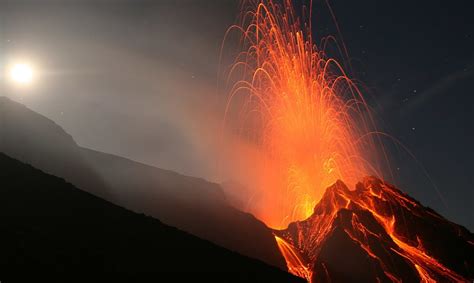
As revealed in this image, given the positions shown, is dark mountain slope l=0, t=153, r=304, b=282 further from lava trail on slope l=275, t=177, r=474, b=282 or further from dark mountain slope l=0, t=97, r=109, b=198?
lava trail on slope l=275, t=177, r=474, b=282

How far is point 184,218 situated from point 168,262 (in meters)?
33.2

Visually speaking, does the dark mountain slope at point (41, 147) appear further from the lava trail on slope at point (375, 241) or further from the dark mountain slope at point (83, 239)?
the lava trail on slope at point (375, 241)

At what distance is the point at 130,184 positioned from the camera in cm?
5469

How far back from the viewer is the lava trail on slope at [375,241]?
2276 inches

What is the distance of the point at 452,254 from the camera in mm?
67188

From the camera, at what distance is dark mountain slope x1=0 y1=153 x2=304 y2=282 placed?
15.1m

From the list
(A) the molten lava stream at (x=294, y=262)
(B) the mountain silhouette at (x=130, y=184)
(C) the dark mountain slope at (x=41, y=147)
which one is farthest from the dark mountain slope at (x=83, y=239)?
(A) the molten lava stream at (x=294, y=262)

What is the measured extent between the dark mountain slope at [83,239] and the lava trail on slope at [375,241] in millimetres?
34459

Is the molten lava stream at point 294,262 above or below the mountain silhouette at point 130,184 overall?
below

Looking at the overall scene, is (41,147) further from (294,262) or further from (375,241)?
(375,241)

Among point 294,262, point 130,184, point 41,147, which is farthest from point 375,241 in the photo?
point 41,147

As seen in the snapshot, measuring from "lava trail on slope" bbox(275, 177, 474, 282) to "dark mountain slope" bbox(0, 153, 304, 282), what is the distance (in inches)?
1357

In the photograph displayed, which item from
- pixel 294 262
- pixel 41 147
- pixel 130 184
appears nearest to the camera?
pixel 41 147

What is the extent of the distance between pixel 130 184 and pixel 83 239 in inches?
1502
